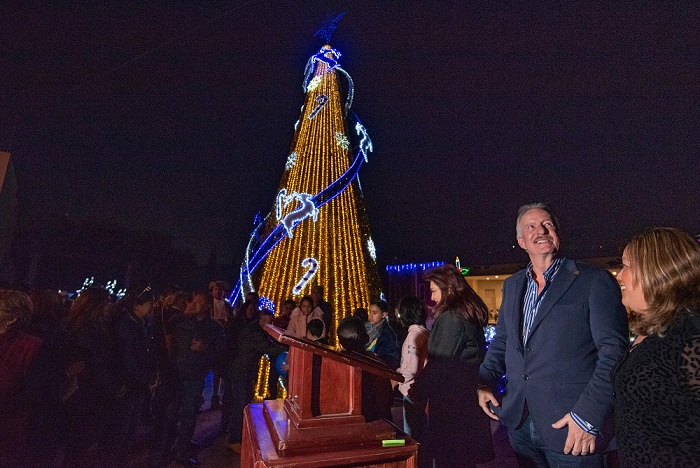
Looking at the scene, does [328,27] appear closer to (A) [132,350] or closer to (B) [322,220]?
(B) [322,220]

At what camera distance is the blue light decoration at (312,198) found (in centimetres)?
985

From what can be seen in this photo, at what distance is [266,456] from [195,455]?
3.59 metres

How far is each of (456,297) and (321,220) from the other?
7.32 m

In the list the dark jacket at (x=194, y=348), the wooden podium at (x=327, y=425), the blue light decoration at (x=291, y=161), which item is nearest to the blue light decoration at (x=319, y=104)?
the blue light decoration at (x=291, y=161)

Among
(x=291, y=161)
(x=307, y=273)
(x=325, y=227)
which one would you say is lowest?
(x=307, y=273)

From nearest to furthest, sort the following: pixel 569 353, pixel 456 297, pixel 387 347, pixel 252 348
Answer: pixel 569 353, pixel 456 297, pixel 387 347, pixel 252 348

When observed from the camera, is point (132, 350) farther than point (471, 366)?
Yes

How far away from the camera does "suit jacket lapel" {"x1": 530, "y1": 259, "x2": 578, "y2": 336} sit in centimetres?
197

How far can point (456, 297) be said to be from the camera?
10.1ft

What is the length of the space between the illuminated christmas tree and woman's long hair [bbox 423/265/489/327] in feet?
21.3

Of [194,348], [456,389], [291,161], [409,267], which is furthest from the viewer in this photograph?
[409,267]

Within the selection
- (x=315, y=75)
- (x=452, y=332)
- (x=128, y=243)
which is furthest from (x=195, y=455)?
(x=128, y=243)

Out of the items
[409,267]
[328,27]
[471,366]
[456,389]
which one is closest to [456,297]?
[471,366]

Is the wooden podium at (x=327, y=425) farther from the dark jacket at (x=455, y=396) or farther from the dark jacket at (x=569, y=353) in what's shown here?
the dark jacket at (x=455, y=396)
